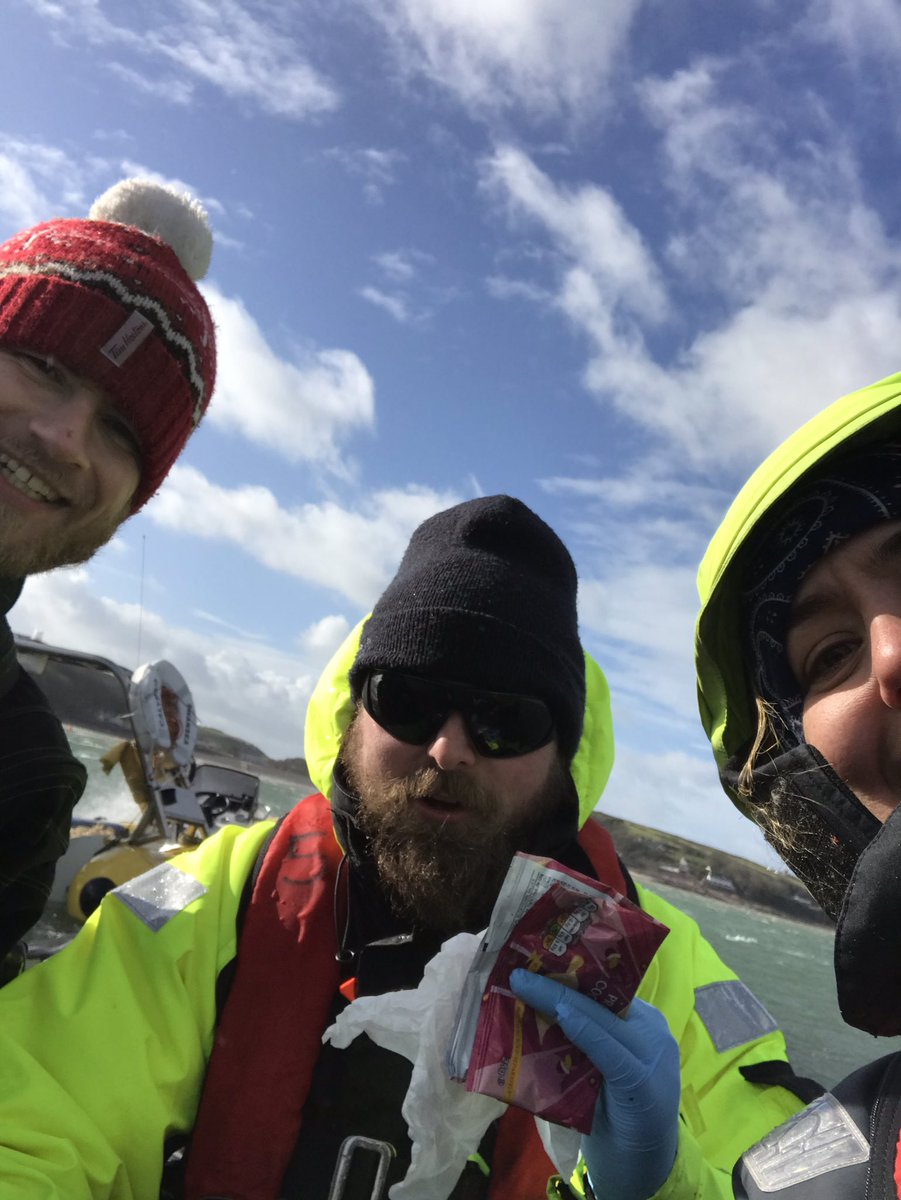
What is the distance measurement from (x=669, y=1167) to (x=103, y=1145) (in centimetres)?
128

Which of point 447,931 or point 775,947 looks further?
point 775,947

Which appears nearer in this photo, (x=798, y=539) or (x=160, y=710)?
(x=798, y=539)

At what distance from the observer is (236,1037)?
2094 mm

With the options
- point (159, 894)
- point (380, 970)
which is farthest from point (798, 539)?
point (159, 894)

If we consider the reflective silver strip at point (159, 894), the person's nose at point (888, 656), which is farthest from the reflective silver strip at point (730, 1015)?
the reflective silver strip at point (159, 894)

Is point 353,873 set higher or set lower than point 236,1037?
higher

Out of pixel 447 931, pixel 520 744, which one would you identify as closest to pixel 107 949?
pixel 447 931

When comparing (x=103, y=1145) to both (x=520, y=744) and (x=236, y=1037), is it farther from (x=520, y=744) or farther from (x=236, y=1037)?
(x=520, y=744)

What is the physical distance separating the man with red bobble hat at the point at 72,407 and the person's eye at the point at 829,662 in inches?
81.5

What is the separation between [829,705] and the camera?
59.1 inches

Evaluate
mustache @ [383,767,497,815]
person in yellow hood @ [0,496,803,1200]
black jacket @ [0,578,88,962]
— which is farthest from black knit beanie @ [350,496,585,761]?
black jacket @ [0,578,88,962]

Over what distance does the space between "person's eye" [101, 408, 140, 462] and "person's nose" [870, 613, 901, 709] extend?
7.81 feet

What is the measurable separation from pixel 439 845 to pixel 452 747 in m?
0.29

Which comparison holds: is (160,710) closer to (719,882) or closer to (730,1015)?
(730,1015)
